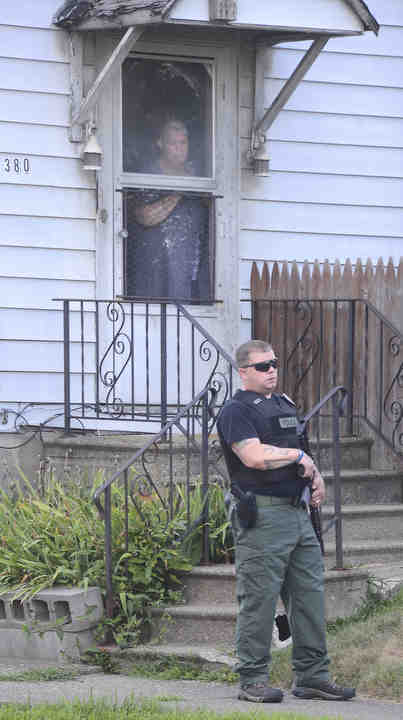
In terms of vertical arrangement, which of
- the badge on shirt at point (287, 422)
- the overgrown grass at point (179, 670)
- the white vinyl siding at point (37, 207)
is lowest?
the overgrown grass at point (179, 670)

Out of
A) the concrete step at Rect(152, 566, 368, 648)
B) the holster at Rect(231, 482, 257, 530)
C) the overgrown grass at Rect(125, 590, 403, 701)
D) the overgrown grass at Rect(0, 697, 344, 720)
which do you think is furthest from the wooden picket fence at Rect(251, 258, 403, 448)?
the overgrown grass at Rect(0, 697, 344, 720)

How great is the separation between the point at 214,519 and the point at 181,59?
4.06 m

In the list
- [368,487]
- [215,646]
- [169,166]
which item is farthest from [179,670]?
[169,166]

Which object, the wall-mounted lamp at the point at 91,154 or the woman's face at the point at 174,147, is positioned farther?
the woman's face at the point at 174,147

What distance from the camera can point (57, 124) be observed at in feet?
30.3

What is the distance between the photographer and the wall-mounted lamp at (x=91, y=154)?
9.12 metres

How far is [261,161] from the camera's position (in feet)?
32.2

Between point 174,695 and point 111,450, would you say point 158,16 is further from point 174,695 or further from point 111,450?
point 174,695

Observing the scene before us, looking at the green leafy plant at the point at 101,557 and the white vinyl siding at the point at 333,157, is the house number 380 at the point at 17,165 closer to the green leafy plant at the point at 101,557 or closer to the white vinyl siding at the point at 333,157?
the white vinyl siding at the point at 333,157

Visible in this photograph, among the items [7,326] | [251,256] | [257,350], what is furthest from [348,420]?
[257,350]

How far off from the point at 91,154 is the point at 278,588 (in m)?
4.47

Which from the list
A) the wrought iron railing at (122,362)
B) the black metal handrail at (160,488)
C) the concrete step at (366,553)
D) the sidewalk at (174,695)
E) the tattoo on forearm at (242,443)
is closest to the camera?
the sidewalk at (174,695)

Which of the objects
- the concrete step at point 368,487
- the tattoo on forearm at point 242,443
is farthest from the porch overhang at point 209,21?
the tattoo on forearm at point 242,443

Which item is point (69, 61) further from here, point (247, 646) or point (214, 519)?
point (247, 646)
